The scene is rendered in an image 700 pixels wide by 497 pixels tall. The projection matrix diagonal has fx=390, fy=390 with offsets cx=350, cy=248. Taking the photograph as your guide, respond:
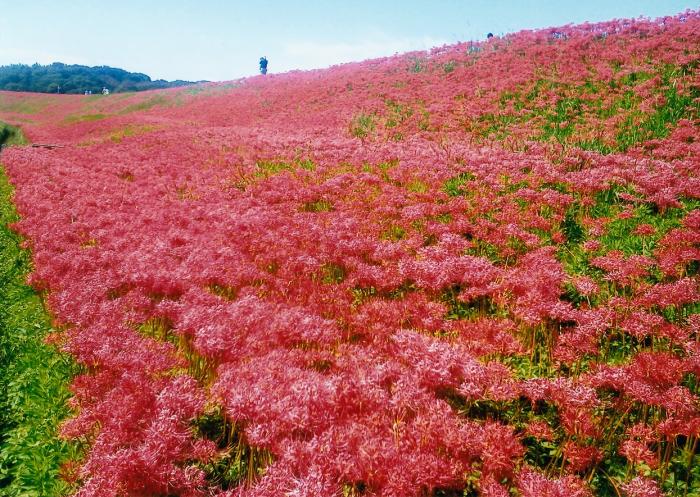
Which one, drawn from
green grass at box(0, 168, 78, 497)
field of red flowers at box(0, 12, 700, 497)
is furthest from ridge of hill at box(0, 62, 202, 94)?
green grass at box(0, 168, 78, 497)

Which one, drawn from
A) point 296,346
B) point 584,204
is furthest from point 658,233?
point 296,346

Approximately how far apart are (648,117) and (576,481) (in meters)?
16.2

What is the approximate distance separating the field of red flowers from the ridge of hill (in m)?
99.5

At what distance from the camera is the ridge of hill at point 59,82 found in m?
90.9

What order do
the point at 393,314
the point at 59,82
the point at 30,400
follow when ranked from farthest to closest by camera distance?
the point at 59,82, the point at 393,314, the point at 30,400

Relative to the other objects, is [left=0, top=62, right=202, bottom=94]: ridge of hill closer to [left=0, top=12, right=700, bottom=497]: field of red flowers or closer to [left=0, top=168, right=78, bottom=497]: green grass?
[left=0, top=12, right=700, bottom=497]: field of red flowers

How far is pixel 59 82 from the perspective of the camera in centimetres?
9431

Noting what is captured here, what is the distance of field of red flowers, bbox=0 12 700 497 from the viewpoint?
3.62m

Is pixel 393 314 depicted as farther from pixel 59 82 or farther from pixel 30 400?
pixel 59 82

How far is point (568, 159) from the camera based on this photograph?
444 inches

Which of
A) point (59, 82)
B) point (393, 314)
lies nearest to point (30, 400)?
point (393, 314)

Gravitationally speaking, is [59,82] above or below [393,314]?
above

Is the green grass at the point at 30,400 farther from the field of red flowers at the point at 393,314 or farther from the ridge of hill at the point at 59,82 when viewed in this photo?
the ridge of hill at the point at 59,82

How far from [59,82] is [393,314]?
120534 millimetres
